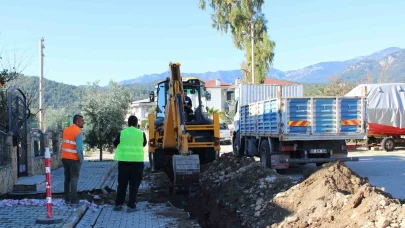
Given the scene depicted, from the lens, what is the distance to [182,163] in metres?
10.3

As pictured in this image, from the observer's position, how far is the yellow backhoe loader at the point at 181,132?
1034 centimetres

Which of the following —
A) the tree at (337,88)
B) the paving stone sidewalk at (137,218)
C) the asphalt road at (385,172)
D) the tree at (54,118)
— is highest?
the tree at (337,88)

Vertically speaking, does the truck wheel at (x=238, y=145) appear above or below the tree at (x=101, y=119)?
below

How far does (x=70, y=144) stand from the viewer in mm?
9000

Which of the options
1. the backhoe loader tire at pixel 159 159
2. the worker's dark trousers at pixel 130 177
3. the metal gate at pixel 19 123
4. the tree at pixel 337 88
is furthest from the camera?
the tree at pixel 337 88

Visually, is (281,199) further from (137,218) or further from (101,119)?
(101,119)

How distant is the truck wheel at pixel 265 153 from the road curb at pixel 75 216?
7.73 m

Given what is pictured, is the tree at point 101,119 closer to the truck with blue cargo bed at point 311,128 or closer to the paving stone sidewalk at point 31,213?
the truck with blue cargo bed at point 311,128

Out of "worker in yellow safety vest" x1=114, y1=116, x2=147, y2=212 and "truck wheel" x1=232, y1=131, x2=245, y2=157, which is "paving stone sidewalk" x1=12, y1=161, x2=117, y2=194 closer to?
"worker in yellow safety vest" x1=114, y1=116, x2=147, y2=212

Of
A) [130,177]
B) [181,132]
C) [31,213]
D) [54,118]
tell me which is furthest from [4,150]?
[54,118]

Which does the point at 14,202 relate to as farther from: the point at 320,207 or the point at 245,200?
the point at 320,207

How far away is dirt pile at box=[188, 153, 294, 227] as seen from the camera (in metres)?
8.32

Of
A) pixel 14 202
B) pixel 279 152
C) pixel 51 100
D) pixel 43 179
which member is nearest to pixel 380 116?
pixel 279 152

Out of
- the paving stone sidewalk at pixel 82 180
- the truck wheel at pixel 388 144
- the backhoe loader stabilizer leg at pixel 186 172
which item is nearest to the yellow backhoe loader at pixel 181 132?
the backhoe loader stabilizer leg at pixel 186 172
